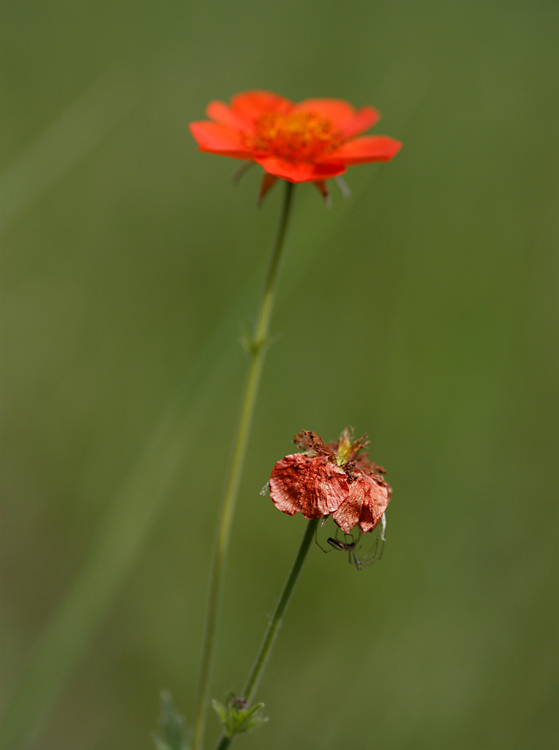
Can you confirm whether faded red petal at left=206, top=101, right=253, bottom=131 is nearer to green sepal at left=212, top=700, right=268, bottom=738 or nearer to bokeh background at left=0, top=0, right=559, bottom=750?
bokeh background at left=0, top=0, right=559, bottom=750

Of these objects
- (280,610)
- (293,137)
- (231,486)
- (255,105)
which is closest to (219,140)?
(293,137)

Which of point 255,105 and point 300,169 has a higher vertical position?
point 255,105

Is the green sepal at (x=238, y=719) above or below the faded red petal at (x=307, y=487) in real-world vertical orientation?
below

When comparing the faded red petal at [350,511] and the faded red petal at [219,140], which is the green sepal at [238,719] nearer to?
the faded red petal at [350,511]

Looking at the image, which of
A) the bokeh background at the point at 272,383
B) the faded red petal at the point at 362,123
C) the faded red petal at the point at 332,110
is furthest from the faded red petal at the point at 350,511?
the faded red petal at the point at 332,110

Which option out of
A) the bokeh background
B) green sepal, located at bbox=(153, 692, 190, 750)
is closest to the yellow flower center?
the bokeh background

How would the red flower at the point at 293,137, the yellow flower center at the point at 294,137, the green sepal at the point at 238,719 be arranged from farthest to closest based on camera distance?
the yellow flower center at the point at 294,137, the red flower at the point at 293,137, the green sepal at the point at 238,719

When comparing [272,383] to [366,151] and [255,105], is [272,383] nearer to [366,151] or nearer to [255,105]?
[255,105]

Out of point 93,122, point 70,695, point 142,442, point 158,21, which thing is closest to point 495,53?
point 158,21
